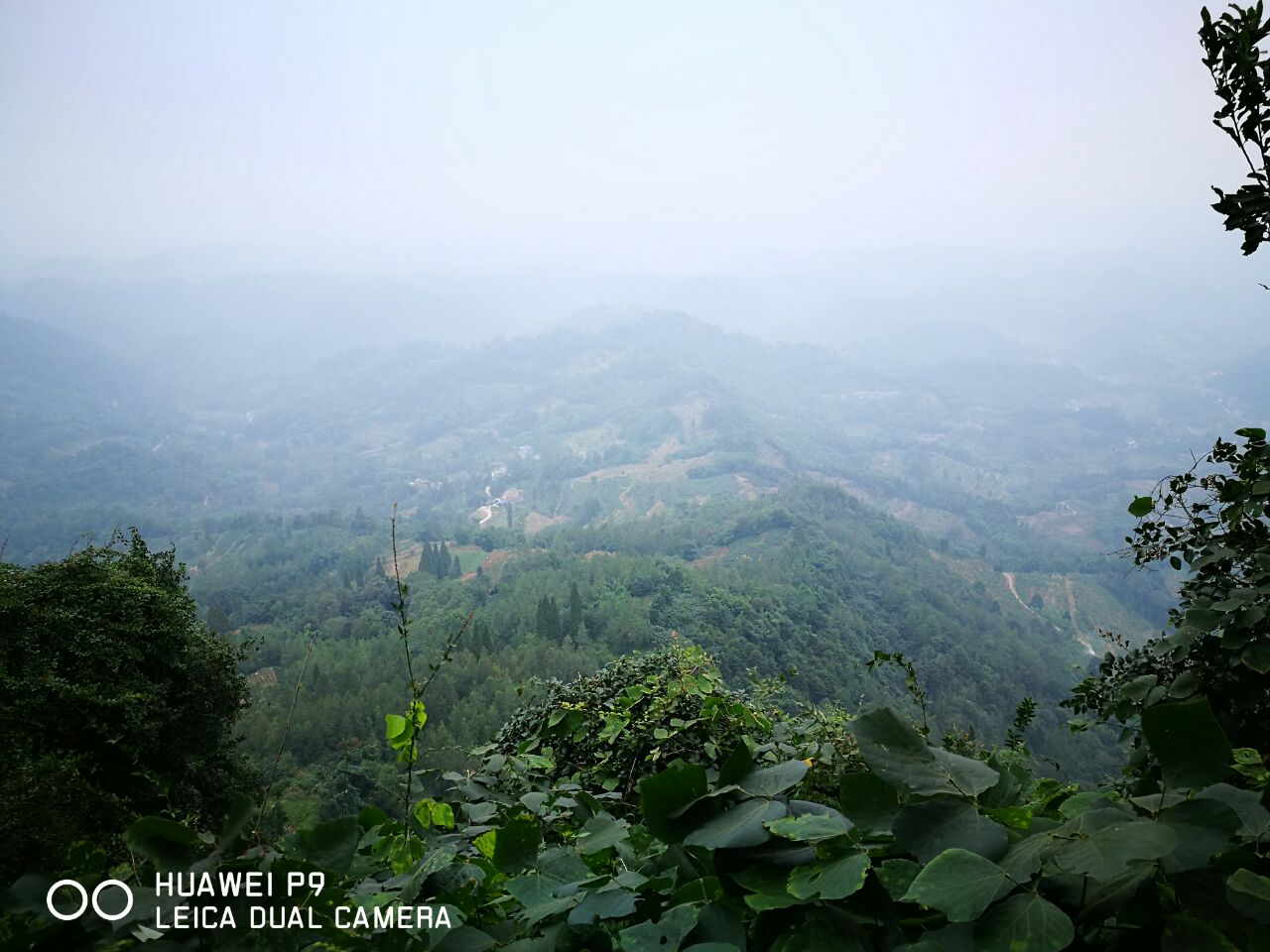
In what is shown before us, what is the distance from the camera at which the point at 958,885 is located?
22.9 inches

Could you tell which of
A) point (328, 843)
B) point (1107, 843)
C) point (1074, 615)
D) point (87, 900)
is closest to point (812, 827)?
point (1107, 843)

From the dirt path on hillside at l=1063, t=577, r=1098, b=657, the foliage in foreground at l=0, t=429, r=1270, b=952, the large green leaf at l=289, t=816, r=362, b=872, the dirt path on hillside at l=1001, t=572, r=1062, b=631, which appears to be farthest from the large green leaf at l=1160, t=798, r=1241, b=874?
the dirt path on hillside at l=1001, t=572, r=1062, b=631

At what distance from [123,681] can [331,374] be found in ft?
661

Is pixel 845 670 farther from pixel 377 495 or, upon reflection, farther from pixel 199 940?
pixel 377 495

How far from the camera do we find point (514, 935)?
0.82 m

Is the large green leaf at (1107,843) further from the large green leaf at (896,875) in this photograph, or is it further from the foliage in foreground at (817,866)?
the large green leaf at (896,875)

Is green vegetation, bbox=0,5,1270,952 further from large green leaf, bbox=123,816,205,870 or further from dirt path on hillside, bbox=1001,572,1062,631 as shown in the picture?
dirt path on hillside, bbox=1001,572,1062,631

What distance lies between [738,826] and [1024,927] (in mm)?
311

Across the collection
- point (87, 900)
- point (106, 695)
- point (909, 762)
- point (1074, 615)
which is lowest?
point (1074, 615)

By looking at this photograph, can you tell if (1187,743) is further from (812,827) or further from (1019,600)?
(1019,600)

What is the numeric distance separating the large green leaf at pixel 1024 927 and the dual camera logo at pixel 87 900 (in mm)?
842

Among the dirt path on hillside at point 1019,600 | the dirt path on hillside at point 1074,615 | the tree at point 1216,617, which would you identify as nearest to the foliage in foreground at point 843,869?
A: the tree at point 1216,617

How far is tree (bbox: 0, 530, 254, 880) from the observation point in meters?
5.39

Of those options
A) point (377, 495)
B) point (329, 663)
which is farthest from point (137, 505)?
point (329, 663)
